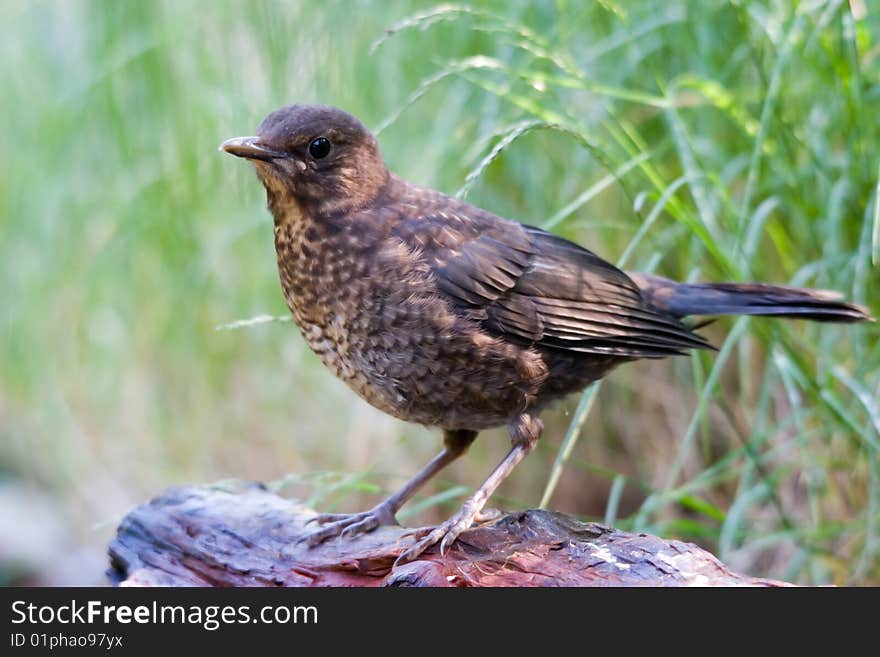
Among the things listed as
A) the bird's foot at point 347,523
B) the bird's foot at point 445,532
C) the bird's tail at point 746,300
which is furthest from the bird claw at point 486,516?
the bird's tail at point 746,300

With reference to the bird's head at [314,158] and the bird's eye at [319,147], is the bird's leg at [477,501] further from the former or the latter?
the bird's eye at [319,147]

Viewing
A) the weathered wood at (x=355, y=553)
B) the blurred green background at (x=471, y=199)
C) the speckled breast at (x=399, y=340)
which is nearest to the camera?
the weathered wood at (x=355, y=553)

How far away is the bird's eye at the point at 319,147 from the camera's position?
249 cm

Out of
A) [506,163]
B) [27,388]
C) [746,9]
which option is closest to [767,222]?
[746,9]

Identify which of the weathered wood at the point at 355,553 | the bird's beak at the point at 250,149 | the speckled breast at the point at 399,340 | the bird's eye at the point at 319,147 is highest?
the bird's eye at the point at 319,147

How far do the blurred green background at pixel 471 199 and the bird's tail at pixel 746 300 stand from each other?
12cm

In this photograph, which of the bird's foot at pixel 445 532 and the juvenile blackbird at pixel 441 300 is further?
the juvenile blackbird at pixel 441 300

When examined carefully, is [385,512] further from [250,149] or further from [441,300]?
[250,149]

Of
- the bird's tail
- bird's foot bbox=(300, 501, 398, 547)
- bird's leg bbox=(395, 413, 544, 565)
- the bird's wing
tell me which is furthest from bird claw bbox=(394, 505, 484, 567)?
the bird's tail

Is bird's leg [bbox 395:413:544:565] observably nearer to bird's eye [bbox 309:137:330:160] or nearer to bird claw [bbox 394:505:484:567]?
bird claw [bbox 394:505:484:567]

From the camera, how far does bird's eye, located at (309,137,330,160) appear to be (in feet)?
8.16

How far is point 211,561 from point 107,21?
2.30 metres

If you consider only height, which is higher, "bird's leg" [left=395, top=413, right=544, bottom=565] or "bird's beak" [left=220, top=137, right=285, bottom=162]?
"bird's beak" [left=220, top=137, right=285, bottom=162]
